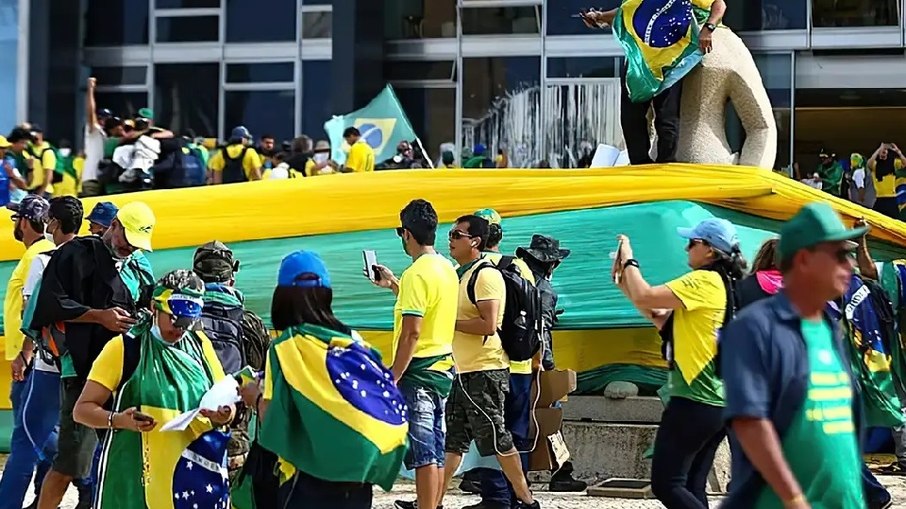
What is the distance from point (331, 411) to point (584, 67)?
1893 centimetres

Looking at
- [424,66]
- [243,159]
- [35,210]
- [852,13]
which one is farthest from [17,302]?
[852,13]

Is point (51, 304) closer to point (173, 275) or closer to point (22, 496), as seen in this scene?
point (22, 496)

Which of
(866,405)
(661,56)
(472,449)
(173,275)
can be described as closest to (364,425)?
(173,275)

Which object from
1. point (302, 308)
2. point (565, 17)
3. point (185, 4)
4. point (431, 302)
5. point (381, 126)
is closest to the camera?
point (302, 308)

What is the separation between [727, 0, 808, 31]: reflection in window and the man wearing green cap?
19.1 m

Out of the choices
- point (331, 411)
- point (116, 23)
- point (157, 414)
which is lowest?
point (157, 414)

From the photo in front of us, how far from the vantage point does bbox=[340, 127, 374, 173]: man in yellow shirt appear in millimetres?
15789

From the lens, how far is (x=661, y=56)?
33.4ft

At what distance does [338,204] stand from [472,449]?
7.07 ft

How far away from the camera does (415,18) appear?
24516mm

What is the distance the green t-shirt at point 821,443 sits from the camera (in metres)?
4.00

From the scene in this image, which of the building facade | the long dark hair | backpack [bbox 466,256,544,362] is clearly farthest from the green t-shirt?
the building facade

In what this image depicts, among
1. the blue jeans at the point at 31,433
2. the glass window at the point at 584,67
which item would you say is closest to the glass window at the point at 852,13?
the glass window at the point at 584,67

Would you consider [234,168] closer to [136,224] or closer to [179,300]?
[136,224]
